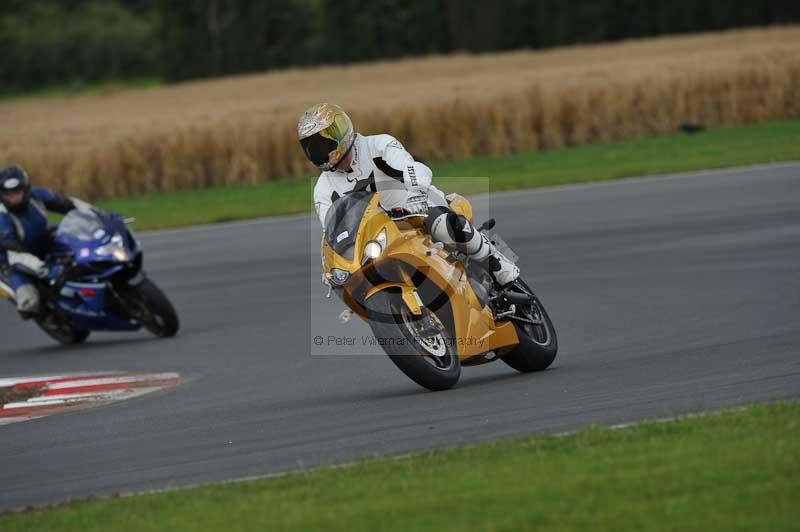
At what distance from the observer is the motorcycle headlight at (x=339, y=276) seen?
8406 millimetres

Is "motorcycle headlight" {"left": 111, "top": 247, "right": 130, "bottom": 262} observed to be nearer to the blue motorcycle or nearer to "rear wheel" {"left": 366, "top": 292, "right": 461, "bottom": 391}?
the blue motorcycle

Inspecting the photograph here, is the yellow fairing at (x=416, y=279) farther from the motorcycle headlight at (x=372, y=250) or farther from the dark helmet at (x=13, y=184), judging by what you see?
the dark helmet at (x=13, y=184)

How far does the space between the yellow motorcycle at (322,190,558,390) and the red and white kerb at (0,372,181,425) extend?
2.77 metres

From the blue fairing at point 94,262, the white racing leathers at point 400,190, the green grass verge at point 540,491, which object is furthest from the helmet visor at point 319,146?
the blue fairing at point 94,262

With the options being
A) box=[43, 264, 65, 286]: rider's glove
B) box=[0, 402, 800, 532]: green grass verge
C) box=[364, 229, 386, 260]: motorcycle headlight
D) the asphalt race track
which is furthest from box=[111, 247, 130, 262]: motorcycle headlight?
box=[0, 402, 800, 532]: green grass verge

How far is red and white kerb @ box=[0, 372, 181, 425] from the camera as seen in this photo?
1043 cm

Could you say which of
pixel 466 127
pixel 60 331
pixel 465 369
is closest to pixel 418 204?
pixel 465 369

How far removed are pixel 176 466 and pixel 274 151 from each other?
21.9 metres

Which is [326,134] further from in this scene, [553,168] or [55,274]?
[553,168]

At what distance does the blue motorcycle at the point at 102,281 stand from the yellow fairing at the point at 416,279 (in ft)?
17.1

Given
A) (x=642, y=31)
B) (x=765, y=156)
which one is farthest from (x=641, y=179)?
(x=642, y=31)

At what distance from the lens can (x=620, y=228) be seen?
17.1 meters

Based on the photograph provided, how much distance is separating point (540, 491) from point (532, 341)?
357 centimetres

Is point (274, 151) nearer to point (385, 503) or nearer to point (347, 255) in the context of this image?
point (347, 255)
